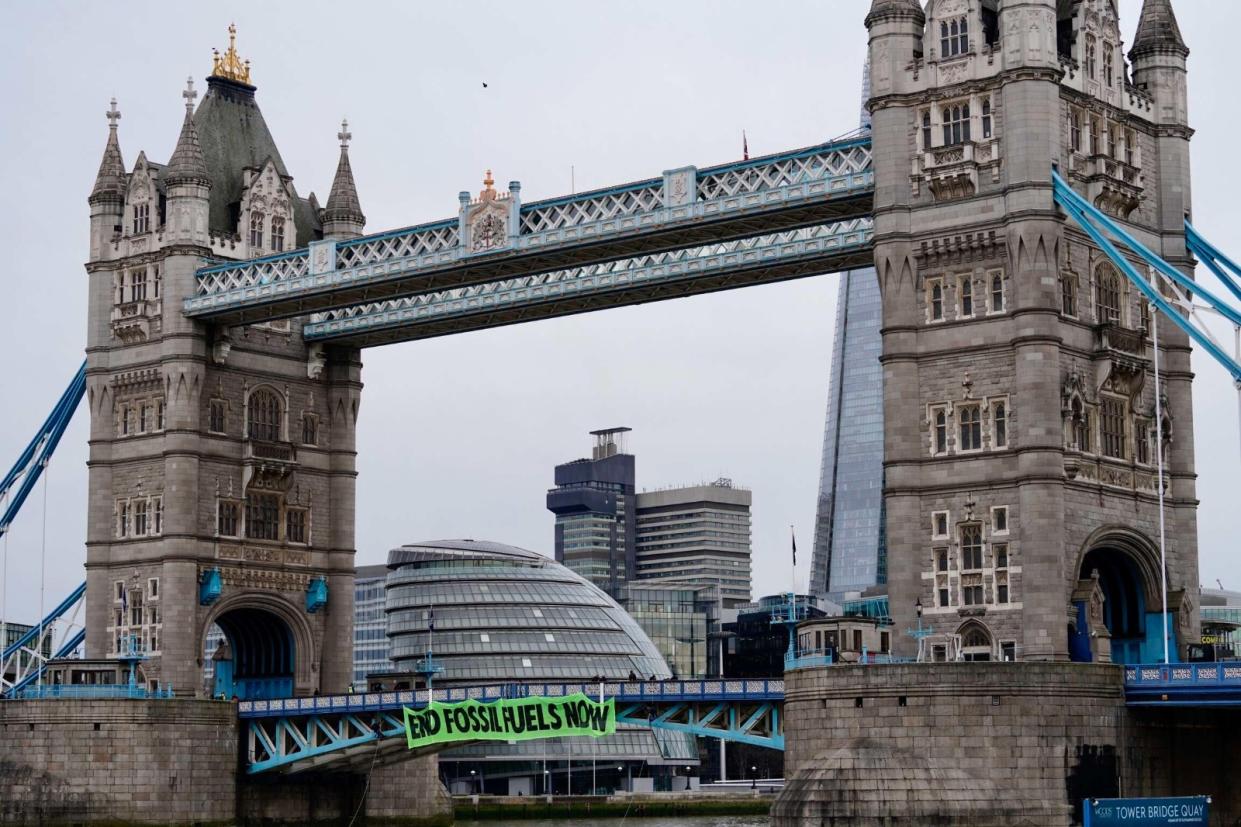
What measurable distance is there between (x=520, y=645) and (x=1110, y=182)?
265 ft

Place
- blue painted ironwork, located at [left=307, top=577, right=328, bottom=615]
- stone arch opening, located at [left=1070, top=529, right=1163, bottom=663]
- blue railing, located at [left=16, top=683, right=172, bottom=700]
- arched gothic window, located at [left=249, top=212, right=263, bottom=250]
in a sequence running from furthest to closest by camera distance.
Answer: arched gothic window, located at [left=249, top=212, right=263, bottom=250] → blue painted ironwork, located at [left=307, top=577, right=328, bottom=615] → blue railing, located at [left=16, top=683, right=172, bottom=700] → stone arch opening, located at [left=1070, top=529, right=1163, bottom=663]

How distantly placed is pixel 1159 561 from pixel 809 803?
17.2m

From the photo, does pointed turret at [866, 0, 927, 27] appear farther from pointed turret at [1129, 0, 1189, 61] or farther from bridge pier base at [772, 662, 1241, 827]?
bridge pier base at [772, 662, 1241, 827]

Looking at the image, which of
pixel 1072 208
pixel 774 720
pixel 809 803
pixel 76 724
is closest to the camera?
pixel 809 803

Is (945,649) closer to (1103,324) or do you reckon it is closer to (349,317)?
(1103,324)

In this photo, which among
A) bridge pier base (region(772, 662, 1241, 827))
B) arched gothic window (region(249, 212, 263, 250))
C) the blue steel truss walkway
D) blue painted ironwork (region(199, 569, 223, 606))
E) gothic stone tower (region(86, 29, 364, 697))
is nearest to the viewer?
bridge pier base (region(772, 662, 1241, 827))

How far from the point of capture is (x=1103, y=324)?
76.1 m

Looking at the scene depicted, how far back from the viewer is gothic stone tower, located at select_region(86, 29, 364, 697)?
98.1 meters

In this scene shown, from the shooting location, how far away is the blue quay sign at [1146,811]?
67938mm

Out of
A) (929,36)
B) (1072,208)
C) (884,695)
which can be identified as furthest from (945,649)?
(929,36)

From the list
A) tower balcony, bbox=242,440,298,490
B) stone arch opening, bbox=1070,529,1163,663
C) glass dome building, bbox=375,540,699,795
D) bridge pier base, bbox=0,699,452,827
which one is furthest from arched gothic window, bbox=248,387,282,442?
glass dome building, bbox=375,540,699,795

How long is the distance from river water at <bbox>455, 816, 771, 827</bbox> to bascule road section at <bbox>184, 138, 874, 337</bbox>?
29.2 metres

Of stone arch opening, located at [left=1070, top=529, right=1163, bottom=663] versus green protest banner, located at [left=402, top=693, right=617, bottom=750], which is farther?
green protest banner, located at [left=402, top=693, right=617, bottom=750]

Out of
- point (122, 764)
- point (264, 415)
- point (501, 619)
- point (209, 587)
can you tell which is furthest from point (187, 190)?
point (501, 619)
